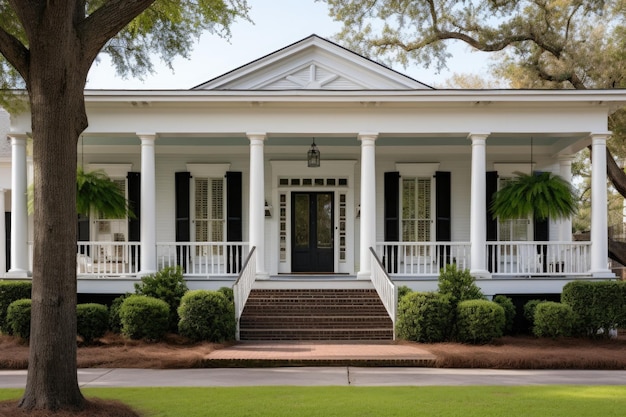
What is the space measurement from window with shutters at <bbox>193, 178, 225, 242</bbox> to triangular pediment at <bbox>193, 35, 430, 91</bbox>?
287 centimetres

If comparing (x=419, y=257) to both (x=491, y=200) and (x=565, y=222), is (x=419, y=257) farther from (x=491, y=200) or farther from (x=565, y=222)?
(x=565, y=222)

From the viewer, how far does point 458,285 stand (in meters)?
14.5

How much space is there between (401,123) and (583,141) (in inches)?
184

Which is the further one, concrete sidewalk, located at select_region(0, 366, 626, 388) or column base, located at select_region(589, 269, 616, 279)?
column base, located at select_region(589, 269, 616, 279)

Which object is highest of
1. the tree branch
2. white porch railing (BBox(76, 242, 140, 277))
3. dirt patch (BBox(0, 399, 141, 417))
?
the tree branch

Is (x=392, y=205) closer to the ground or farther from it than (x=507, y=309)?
farther from it

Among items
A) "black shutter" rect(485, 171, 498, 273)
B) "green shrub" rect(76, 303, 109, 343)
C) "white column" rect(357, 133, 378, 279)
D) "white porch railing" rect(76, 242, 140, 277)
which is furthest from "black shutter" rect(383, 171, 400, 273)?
"green shrub" rect(76, 303, 109, 343)

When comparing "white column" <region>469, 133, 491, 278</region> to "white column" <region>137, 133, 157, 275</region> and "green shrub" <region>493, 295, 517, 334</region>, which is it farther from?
"white column" <region>137, 133, 157, 275</region>

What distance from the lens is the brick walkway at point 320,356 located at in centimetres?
1193

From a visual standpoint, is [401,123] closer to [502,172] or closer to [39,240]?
[502,172]

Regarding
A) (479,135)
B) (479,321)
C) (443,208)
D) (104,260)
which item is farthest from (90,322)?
(443,208)

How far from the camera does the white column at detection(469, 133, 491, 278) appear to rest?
1616cm

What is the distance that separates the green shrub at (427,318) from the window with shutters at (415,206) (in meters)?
5.84

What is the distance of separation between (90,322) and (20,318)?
4.51 feet
